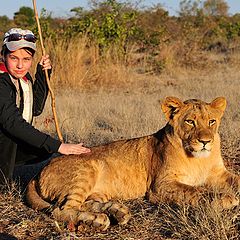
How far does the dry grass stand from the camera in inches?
126

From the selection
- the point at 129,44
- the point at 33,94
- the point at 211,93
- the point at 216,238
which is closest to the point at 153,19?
the point at 129,44

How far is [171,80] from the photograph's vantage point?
11562 millimetres

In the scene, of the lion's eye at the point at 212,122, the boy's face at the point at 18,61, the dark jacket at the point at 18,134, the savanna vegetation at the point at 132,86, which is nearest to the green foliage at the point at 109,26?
the savanna vegetation at the point at 132,86

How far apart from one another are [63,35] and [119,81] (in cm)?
203

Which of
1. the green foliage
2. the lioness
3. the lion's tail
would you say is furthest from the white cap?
the green foliage

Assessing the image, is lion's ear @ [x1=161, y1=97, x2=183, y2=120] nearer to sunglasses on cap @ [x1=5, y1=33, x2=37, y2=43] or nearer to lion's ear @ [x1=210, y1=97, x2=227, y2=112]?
lion's ear @ [x1=210, y1=97, x2=227, y2=112]

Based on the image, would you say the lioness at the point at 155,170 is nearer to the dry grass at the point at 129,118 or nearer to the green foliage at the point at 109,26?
the dry grass at the point at 129,118

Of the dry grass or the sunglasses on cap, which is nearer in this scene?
the dry grass

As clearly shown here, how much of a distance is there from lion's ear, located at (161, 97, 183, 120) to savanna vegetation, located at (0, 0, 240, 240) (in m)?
0.76

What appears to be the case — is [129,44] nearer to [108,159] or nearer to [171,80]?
[171,80]

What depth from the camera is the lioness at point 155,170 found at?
3.79 metres

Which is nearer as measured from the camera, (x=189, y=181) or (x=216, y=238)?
(x=216, y=238)

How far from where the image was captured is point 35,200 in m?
3.85

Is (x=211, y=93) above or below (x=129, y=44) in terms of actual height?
below
